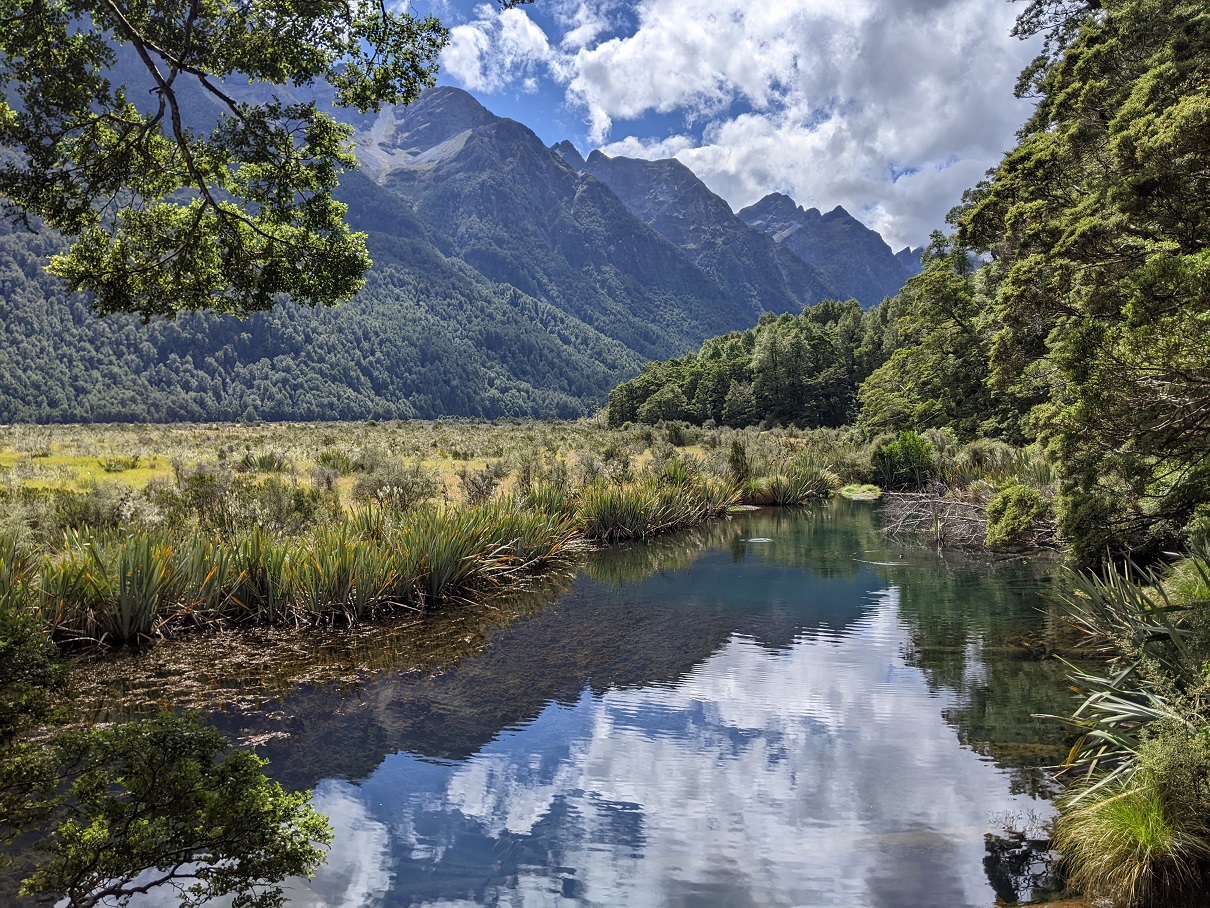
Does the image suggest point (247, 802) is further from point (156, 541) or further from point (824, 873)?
point (156, 541)

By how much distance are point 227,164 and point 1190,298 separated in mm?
10120

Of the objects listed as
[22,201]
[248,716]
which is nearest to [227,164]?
[22,201]

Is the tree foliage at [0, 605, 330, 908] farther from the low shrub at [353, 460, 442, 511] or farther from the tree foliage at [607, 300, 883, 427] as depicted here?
the tree foliage at [607, 300, 883, 427]

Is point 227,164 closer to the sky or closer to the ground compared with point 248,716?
closer to the sky

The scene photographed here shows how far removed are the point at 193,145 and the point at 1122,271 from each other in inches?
444

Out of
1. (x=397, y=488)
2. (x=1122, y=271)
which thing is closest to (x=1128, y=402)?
(x=1122, y=271)

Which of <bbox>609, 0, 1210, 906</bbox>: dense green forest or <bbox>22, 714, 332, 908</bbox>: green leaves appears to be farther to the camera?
<bbox>609, 0, 1210, 906</bbox>: dense green forest

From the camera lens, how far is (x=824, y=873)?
486 cm

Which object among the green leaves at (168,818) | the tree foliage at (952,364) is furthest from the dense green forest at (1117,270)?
the tree foliage at (952,364)

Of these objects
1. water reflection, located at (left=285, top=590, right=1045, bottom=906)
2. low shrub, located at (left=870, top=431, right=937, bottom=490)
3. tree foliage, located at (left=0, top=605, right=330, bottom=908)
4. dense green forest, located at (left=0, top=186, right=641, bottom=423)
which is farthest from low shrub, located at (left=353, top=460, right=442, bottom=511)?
dense green forest, located at (left=0, top=186, right=641, bottom=423)

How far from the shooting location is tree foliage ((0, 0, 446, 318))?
6.79 m

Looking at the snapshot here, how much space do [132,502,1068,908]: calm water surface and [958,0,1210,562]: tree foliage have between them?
2.56 metres

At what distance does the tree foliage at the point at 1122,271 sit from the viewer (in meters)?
6.17

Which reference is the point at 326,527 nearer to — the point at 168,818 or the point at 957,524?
the point at 168,818
